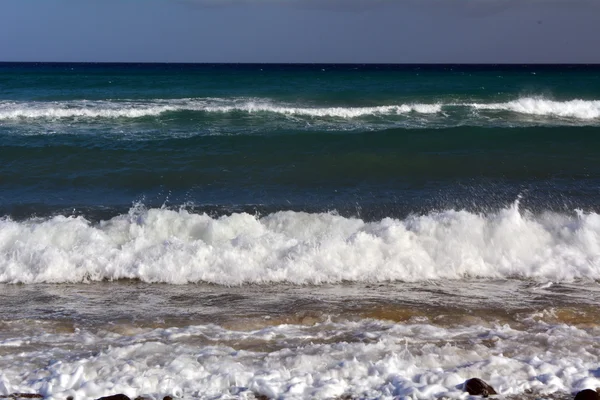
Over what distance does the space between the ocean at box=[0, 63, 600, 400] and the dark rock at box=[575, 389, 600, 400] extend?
23 centimetres

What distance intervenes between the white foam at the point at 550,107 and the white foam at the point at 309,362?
62.1 feet

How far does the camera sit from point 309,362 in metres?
5.55

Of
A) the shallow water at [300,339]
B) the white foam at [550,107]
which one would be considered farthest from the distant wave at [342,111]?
the shallow water at [300,339]

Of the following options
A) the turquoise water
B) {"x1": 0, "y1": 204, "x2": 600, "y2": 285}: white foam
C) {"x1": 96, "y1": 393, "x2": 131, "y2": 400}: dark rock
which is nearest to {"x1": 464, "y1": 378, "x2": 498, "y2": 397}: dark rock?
{"x1": 96, "y1": 393, "x2": 131, "y2": 400}: dark rock

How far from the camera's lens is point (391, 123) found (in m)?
20.4

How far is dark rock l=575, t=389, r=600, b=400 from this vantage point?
473cm

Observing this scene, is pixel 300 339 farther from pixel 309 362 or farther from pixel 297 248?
pixel 297 248

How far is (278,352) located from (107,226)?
5.05 m

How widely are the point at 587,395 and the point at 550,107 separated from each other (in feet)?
71.9

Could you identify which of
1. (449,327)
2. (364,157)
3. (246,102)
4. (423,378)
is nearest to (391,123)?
(364,157)

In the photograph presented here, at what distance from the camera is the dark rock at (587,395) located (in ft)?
15.5

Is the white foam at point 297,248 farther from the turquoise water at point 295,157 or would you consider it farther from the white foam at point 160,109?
the white foam at point 160,109

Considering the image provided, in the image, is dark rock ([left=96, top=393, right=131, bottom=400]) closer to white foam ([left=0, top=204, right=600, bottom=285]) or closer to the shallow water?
the shallow water

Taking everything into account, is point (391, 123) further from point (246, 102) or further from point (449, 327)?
point (449, 327)
